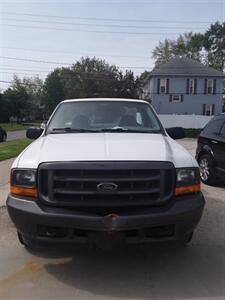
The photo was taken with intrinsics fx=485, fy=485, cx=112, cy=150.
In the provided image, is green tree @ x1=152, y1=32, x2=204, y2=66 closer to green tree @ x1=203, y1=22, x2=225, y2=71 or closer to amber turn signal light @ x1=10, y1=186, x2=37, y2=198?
green tree @ x1=203, y1=22, x2=225, y2=71

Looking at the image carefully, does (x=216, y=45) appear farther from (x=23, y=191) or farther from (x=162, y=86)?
(x=23, y=191)

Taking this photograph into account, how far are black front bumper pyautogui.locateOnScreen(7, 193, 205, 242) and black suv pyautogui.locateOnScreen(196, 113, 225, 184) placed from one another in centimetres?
554

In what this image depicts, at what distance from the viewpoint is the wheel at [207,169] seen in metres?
10.5

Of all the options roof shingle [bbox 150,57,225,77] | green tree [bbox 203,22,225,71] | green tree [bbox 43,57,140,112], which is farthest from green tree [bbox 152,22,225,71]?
roof shingle [bbox 150,57,225,77]

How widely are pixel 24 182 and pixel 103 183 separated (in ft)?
2.63

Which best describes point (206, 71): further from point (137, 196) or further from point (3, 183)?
point (137, 196)

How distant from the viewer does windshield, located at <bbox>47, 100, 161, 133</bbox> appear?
6.18 metres

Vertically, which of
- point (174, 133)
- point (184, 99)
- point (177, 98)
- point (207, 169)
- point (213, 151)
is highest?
point (174, 133)


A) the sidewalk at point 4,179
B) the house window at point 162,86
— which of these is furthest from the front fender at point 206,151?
the house window at point 162,86

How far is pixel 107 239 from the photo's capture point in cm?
451

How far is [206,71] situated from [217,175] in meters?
46.0

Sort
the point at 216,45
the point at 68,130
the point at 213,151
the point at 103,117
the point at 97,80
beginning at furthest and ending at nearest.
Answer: the point at 216,45
the point at 97,80
the point at 213,151
the point at 103,117
the point at 68,130

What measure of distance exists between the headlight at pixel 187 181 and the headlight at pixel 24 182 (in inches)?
54.5

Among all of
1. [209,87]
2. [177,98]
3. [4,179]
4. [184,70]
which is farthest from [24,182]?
[184,70]
